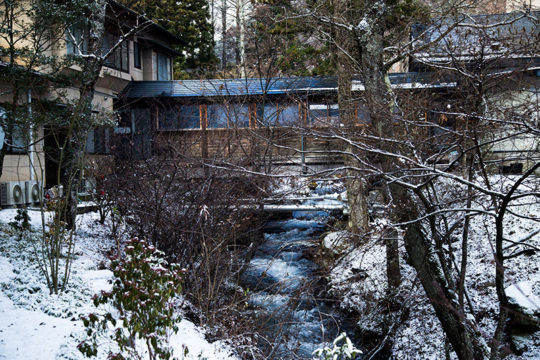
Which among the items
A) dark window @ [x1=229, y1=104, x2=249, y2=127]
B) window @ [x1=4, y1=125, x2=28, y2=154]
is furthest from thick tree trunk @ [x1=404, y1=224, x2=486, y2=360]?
window @ [x1=4, y1=125, x2=28, y2=154]

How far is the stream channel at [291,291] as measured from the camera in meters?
6.45

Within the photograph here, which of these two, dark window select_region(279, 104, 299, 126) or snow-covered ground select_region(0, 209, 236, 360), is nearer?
snow-covered ground select_region(0, 209, 236, 360)

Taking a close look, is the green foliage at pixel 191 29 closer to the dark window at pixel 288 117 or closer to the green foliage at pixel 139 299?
the dark window at pixel 288 117

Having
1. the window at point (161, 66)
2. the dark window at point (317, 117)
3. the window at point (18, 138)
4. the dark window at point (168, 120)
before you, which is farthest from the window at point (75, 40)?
the window at point (161, 66)

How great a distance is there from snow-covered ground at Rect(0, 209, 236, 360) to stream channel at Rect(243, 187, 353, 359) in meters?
1.01

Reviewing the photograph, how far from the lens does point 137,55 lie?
21.2 m

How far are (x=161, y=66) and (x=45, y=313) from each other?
19.6m

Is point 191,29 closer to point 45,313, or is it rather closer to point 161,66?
point 161,66

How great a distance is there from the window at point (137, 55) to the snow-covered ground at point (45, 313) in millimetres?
14512

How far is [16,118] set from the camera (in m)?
8.27

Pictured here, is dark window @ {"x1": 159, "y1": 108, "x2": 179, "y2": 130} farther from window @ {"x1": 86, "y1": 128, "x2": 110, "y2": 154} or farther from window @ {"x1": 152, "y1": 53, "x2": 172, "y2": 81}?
window @ {"x1": 152, "y1": 53, "x2": 172, "y2": 81}

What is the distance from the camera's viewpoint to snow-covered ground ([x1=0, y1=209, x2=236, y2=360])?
4.52m

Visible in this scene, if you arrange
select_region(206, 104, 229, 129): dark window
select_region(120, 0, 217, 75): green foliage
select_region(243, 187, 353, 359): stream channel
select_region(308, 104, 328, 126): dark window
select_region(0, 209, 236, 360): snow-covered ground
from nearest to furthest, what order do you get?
1. select_region(0, 209, 236, 360): snow-covered ground
2. select_region(308, 104, 328, 126): dark window
3. select_region(243, 187, 353, 359): stream channel
4. select_region(206, 104, 229, 129): dark window
5. select_region(120, 0, 217, 75): green foliage

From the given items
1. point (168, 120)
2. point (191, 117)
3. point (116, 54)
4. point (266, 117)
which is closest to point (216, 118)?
point (191, 117)
